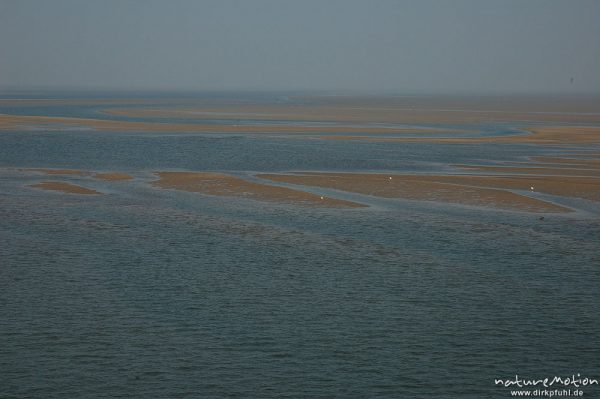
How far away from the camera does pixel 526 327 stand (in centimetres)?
1612

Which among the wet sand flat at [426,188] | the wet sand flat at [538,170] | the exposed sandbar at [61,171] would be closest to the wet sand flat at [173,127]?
the wet sand flat at [538,170]

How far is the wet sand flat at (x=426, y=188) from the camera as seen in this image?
2983 centimetres

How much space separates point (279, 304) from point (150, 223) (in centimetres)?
947

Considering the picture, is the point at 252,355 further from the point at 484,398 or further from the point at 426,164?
the point at 426,164

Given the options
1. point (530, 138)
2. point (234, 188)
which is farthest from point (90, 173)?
point (530, 138)

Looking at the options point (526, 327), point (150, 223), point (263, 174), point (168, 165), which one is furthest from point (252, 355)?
point (168, 165)

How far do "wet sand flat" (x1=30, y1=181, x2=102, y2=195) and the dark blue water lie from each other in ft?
3.78

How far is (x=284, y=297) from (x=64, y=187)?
56.6 feet

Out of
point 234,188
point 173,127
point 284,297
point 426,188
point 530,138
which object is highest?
point 530,138

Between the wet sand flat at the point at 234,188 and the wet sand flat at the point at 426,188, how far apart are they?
1884mm

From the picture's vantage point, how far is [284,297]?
58.7 feet

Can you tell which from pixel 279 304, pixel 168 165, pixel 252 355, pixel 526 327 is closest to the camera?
pixel 252 355

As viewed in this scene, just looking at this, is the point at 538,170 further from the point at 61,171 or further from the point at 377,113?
the point at 377,113

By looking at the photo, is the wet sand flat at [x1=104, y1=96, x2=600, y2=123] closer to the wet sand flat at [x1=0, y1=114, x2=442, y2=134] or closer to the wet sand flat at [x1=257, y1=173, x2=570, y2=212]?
the wet sand flat at [x1=0, y1=114, x2=442, y2=134]
